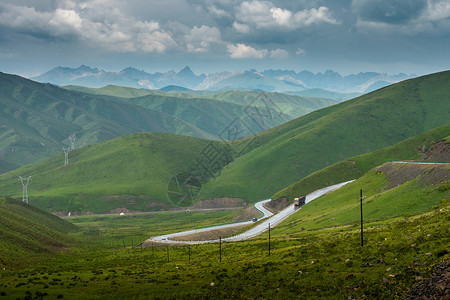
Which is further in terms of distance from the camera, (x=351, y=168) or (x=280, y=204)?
(x=280, y=204)

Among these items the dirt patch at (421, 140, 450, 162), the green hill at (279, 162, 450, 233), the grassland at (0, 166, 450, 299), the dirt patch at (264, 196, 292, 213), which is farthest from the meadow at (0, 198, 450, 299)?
the dirt patch at (264, 196, 292, 213)

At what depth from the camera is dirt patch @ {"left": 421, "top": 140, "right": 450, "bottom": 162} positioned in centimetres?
13812

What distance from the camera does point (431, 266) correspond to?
38656mm

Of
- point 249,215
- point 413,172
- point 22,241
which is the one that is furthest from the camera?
point 249,215

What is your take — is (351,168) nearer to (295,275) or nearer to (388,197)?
(388,197)

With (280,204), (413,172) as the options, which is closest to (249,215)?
(280,204)

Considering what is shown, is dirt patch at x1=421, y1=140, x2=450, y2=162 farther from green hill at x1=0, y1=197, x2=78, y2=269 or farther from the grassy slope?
green hill at x1=0, y1=197, x2=78, y2=269

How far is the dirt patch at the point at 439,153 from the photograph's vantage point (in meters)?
138

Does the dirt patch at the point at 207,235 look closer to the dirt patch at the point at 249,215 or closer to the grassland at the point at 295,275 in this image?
the dirt patch at the point at 249,215

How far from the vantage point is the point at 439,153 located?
142875mm

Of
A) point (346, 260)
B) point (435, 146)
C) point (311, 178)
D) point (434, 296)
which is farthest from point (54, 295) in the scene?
point (311, 178)

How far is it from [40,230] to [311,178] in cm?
12134

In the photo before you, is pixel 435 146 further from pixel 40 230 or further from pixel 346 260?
pixel 40 230

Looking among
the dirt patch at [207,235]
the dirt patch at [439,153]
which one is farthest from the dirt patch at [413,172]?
the dirt patch at [207,235]
